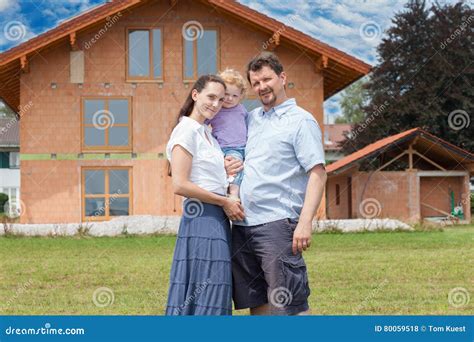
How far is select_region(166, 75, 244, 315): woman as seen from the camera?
436 centimetres

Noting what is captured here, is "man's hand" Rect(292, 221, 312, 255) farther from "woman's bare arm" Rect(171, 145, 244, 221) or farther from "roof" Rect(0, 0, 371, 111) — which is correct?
"roof" Rect(0, 0, 371, 111)

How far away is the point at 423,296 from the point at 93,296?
3270 millimetres

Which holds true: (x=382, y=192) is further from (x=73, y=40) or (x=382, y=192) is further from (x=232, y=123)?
(x=232, y=123)

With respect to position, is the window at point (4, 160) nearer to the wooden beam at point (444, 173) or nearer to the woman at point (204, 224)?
the wooden beam at point (444, 173)

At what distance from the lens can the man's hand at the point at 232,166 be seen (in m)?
4.46

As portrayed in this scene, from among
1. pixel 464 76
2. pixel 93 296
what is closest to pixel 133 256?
pixel 93 296

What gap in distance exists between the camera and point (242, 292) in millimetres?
4578

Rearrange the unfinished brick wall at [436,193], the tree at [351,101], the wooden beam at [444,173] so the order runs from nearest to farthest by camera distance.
A: the wooden beam at [444,173] → the unfinished brick wall at [436,193] → the tree at [351,101]

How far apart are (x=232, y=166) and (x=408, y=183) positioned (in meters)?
20.1

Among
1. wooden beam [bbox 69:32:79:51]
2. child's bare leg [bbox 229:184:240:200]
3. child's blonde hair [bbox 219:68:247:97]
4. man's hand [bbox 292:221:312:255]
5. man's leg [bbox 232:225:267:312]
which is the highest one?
wooden beam [bbox 69:32:79:51]

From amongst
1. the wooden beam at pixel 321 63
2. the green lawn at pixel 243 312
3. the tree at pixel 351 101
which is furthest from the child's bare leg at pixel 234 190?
the tree at pixel 351 101

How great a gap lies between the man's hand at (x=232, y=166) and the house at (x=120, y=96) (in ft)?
55.0

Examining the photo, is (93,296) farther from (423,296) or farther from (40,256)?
(40,256)

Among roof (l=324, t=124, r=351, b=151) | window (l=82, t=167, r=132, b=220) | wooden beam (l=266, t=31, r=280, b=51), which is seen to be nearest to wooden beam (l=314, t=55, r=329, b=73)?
wooden beam (l=266, t=31, r=280, b=51)
